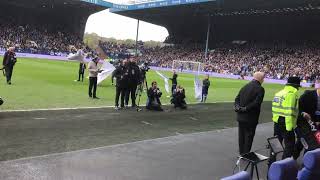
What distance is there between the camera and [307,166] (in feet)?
16.5

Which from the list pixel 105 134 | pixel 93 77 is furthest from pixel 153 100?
pixel 105 134

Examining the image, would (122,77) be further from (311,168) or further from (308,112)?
(311,168)

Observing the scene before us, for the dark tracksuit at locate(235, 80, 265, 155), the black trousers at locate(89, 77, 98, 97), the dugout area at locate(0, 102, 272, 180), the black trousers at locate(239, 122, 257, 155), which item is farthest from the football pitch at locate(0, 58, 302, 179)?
the dark tracksuit at locate(235, 80, 265, 155)

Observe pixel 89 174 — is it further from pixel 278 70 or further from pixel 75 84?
pixel 278 70

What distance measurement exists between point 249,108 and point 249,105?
0.06 meters

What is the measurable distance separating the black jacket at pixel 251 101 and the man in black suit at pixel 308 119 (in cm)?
A: 83

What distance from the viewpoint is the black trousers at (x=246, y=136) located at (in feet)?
30.1

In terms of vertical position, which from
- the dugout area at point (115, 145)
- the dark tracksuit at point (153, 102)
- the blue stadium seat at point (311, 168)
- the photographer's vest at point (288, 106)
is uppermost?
the photographer's vest at point (288, 106)

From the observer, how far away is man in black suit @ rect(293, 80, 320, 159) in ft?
26.7

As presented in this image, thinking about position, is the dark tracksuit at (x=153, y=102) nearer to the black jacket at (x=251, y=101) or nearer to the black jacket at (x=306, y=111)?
the black jacket at (x=251, y=101)

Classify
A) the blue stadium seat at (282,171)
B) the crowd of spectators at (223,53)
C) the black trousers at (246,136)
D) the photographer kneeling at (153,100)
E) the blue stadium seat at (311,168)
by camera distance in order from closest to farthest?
the blue stadium seat at (282,171), the blue stadium seat at (311,168), the black trousers at (246,136), the photographer kneeling at (153,100), the crowd of spectators at (223,53)

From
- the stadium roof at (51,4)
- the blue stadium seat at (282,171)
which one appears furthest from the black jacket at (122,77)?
the stadium roof at (51,4)

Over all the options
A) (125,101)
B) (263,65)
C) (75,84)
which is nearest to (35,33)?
(263,65)

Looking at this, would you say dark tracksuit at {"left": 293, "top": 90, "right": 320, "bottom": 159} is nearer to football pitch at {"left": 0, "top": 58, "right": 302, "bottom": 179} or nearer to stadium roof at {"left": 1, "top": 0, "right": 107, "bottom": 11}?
football pitch at {"left": 0, "top": 58, "right": 302, "bottom": 179}
